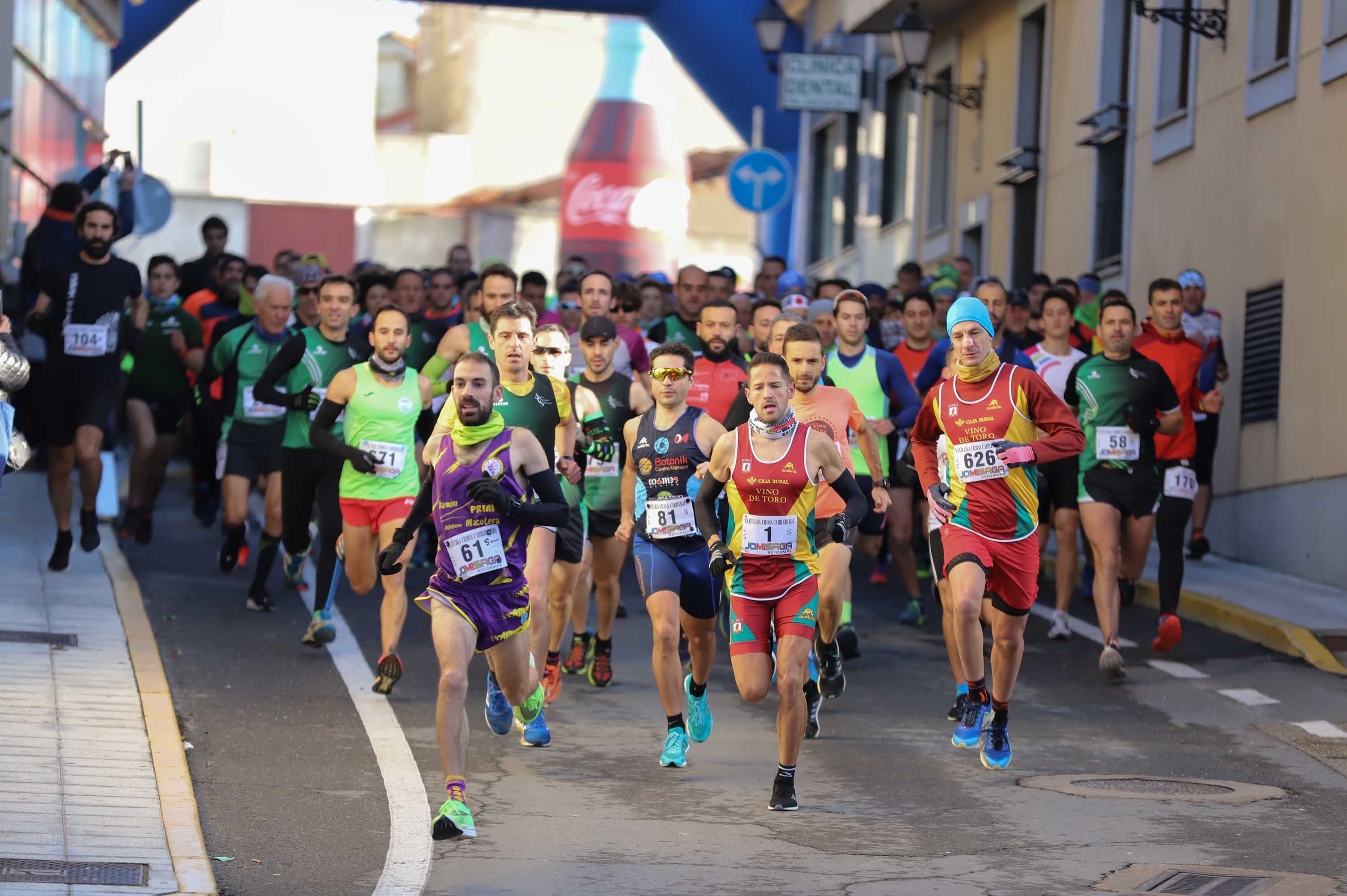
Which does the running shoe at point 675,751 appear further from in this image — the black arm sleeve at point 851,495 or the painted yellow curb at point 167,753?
the painted yellow curb at point 167,753

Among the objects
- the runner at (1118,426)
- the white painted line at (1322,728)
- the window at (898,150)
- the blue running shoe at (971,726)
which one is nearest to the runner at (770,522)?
the blue running shoe at (971,726)

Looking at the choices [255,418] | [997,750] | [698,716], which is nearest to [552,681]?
[698,716]

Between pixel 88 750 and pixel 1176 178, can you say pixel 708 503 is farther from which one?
pixel 1176 178

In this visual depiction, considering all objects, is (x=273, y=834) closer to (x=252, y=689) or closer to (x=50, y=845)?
(x=50, y=845)

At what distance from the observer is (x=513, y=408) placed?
32.4 ft

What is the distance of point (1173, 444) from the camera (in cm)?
1257

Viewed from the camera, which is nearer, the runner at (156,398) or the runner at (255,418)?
the runner at (255,418)

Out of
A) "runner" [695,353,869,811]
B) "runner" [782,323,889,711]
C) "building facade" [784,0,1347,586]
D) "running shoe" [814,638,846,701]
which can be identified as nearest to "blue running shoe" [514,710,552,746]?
"runner" [695,353,869,811]

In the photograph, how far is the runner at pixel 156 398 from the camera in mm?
15570

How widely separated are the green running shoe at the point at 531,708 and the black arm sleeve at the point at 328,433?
2.22m

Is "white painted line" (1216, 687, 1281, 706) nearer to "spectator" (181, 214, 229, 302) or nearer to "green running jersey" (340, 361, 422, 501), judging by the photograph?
"green running jersey" (340, 361, 422, 501)

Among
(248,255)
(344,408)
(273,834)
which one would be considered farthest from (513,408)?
(248,255)

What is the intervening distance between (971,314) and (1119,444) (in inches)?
110

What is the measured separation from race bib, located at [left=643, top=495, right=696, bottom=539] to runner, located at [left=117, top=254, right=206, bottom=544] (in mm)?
7039
